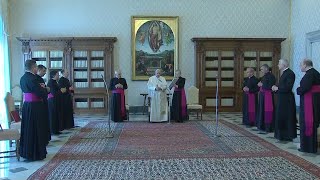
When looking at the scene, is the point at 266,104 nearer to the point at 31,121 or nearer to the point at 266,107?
the point at 266,107

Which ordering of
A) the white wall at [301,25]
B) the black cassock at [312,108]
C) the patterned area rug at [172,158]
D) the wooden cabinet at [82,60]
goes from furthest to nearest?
the wooden cabinet at [82,60]
the white wall at [301,25]
the black cassock at [312,108]
the patterned area rug at [172,158]

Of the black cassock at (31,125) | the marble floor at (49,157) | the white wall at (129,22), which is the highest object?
the white wall at (129,22)

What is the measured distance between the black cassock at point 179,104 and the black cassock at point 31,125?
5678 millimetres

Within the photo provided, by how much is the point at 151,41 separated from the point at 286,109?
23.0ft

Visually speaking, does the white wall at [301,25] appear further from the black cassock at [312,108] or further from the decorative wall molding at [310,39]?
the black cassock at [312,108]

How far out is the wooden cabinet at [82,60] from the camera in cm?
1300

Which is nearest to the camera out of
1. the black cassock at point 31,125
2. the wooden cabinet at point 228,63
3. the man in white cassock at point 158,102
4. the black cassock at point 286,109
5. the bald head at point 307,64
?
the black cassock at point 31,125

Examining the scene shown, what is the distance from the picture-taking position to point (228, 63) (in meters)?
13.5

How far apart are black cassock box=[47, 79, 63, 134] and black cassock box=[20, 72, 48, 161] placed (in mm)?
2687

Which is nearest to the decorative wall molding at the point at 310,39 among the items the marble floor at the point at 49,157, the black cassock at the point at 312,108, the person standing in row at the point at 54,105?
the marble floor at the point at 49,157

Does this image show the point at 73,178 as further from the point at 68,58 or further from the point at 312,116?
the point at 68,58

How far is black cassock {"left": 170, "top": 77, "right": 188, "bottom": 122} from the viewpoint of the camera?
11172 mm

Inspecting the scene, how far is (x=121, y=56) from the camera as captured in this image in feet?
44.4

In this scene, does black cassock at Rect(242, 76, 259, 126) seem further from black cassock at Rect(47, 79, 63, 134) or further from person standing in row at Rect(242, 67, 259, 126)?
black cassock at Rect(47, 79, 63, 134)
